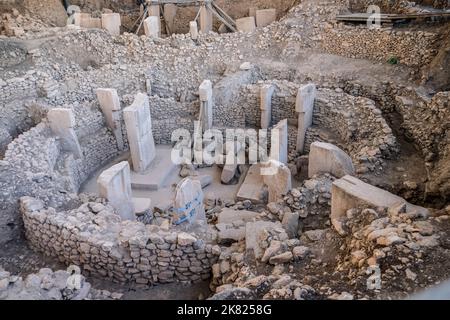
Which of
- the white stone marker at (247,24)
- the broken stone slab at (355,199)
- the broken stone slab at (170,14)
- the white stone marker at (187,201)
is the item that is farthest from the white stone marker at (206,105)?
the broken stone slab at (170,14)

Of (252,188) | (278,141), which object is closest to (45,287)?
(252,188)

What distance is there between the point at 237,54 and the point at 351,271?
9.16m

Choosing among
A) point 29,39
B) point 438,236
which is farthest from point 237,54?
point 438,236

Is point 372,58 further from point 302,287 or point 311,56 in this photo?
point 302,287

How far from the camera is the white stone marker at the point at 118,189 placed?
6633 millimetres

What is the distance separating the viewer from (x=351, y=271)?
432 centimetres

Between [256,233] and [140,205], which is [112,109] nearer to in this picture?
[140,205]

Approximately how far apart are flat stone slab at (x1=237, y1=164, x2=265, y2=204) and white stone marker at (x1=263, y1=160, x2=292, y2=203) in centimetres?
78

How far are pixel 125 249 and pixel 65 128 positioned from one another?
431cm

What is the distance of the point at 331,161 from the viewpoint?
7.15 meters

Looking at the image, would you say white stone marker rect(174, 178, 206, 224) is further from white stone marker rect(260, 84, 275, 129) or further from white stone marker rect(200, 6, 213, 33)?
white stone marker rect(200, 6, 213, 33)

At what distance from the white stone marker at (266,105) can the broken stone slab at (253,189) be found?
5.10 ft

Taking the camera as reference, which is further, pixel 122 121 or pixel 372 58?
pixel 372 58

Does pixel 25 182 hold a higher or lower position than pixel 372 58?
lower
